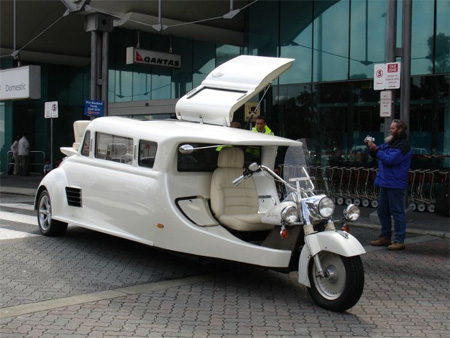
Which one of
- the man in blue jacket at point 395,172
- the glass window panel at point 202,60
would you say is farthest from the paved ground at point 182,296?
the glass window panel at point 202,60

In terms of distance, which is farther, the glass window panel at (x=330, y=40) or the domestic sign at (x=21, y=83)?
the domestic sign at (x=21, y=83)

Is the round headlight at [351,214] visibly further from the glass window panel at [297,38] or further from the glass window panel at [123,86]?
the glass window panel at [123,86]

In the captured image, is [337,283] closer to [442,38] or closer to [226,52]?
[442,38]

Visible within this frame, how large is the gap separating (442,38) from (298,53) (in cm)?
480

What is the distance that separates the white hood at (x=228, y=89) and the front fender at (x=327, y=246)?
259cm

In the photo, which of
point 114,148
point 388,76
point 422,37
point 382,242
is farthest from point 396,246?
point 422,37

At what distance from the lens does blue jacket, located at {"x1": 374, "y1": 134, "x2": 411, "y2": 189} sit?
336 inches

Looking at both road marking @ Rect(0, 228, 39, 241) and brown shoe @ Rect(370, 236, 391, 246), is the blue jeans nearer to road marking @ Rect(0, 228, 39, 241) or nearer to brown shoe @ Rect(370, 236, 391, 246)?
brown shoe @ Rect(370, 236, 391, 246)

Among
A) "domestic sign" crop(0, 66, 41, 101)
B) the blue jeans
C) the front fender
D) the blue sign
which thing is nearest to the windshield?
the front fender

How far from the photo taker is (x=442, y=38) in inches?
595

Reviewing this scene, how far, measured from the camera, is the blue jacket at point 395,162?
8.53 meters

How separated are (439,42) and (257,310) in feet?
39.5

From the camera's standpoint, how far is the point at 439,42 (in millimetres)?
15188

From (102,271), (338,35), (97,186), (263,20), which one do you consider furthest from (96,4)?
(102,271)
